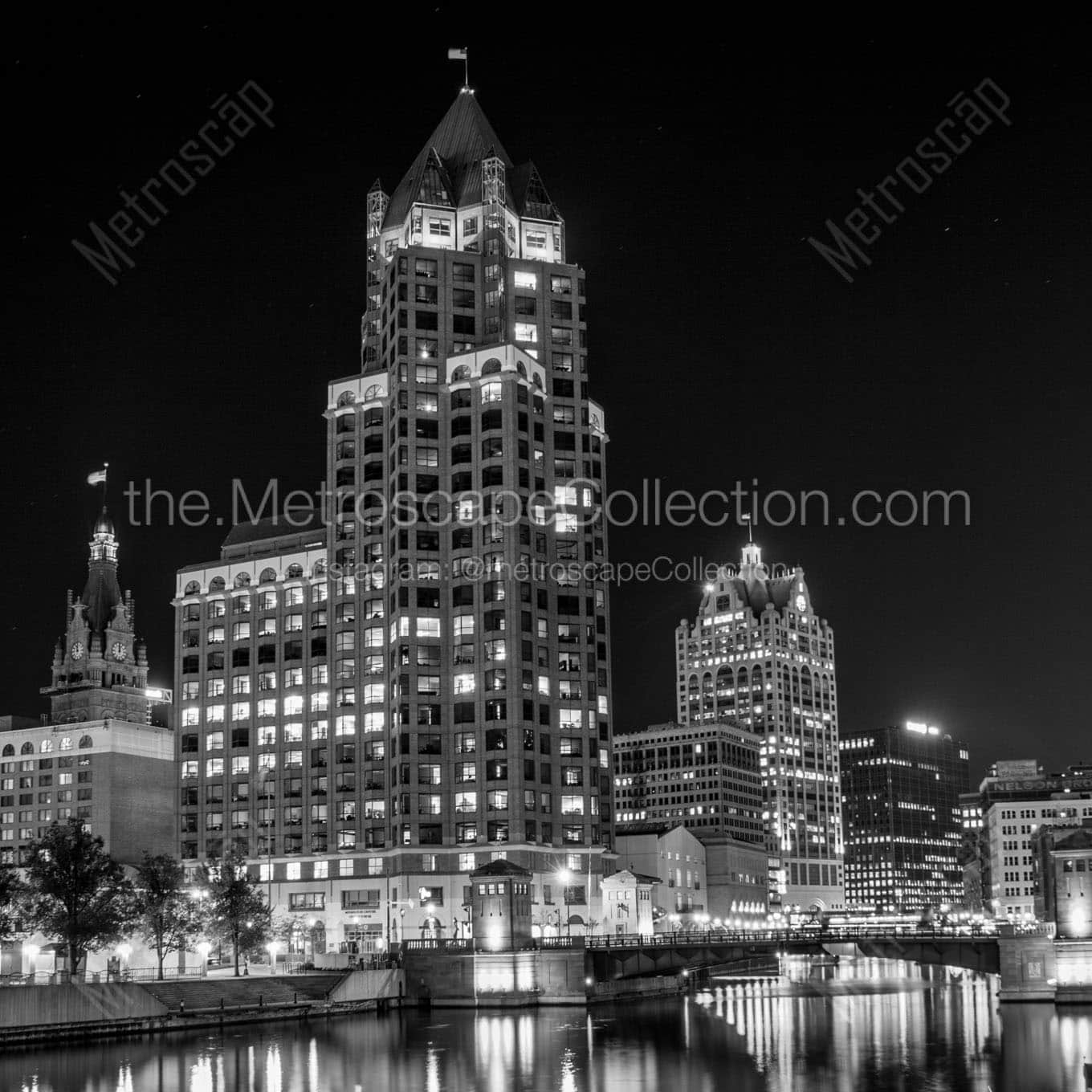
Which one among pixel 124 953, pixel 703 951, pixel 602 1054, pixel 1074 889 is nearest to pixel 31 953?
pixel 124 953

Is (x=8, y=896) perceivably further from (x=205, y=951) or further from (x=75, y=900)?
(x=205, y=951)

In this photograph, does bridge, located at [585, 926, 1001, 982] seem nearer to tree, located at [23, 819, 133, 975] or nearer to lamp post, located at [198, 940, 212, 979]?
lamp post, located at [198, 940, 212, 979]

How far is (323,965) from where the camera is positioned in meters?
172

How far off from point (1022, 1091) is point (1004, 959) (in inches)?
2695

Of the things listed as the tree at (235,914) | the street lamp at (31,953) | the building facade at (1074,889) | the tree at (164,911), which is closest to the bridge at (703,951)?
the building facade at (1074,889)

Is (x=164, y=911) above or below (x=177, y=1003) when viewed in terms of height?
above

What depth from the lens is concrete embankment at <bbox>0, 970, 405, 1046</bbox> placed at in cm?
12675

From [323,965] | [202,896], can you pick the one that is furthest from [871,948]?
[202,896]

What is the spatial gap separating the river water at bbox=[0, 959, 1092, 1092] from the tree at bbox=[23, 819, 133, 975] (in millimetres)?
21677

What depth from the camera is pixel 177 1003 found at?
140 metres

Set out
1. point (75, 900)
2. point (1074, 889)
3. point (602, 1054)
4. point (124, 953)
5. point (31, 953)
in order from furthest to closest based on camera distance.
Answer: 1. point (1074, 889)
2. point (31, 953)
3. point (124, 953)
4. point (75, 900)
5. point (602, 1054)

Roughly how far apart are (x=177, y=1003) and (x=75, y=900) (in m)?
17.6

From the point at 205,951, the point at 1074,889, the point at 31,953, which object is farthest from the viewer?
the point at 1074,889

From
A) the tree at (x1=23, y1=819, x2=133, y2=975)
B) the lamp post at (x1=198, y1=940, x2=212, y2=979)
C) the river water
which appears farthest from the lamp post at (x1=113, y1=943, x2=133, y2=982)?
the river water
